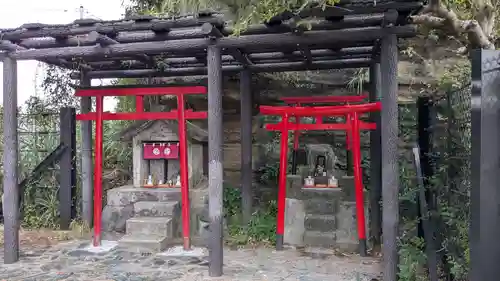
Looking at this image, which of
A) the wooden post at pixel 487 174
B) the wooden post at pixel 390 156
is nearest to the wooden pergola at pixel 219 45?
the wooden post at pixel 390 156

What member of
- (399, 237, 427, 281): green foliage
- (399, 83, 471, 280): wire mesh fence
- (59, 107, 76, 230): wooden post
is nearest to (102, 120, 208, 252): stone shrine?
(59, 107, 76, 230): wooden post

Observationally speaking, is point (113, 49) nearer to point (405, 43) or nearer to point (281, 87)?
point (281, 87)

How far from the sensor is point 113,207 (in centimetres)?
755

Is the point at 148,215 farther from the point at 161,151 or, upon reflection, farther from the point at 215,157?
the point at 215,157

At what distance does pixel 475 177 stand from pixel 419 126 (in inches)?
133

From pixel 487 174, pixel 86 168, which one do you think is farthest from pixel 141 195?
pixel 487 174

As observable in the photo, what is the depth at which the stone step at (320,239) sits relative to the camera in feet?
22.2

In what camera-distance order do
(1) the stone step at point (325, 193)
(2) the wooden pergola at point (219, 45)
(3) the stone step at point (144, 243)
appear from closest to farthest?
(2) the wooden pergola at point (219, 45) → (3) the stone step at point (144, 243) → (1) the stone step at point (325, 193)

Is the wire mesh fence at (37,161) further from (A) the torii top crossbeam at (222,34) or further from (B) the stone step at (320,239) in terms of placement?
(B) the stone step at (320,239)

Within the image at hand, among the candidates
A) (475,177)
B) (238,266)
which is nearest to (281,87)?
(238,266)

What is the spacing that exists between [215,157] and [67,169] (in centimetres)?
423

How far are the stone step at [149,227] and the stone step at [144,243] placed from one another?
0.06 meters

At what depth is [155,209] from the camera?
726 cm

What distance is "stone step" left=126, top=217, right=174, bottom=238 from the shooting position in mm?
6906
